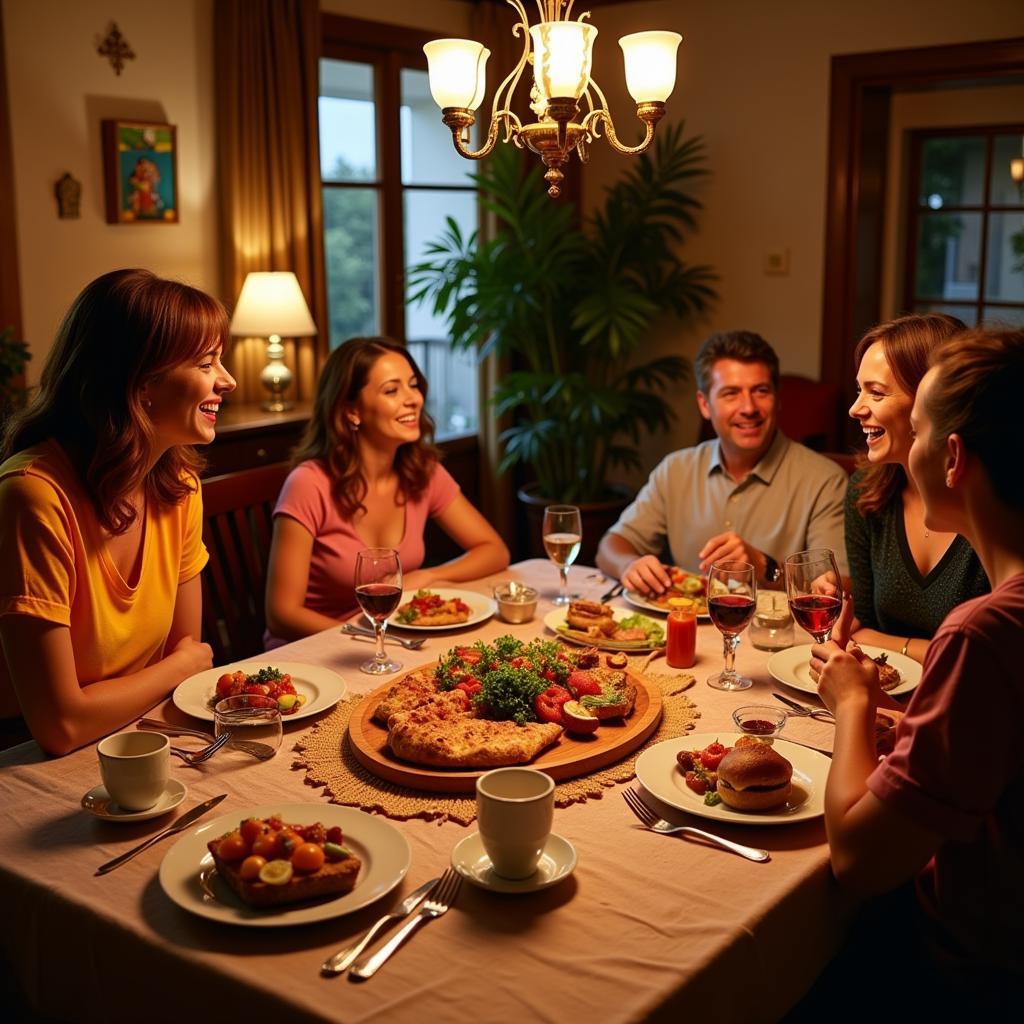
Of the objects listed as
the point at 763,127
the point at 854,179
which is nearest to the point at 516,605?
the point at 854,179

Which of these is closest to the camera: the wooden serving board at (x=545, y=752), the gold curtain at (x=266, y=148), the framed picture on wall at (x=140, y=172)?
the wooden serving board at (x=545, y=752)

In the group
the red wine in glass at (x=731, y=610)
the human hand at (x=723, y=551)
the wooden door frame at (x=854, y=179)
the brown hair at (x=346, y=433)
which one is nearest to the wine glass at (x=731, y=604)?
the red wine in glass at (x=731, y=610)

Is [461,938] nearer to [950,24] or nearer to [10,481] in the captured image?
[10,481]

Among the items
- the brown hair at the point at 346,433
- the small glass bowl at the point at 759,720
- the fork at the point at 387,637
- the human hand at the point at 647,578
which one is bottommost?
the fork at the point at 387,637

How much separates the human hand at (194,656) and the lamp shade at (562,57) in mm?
1072

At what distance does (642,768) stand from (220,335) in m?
1.02

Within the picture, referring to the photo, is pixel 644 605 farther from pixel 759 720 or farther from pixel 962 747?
pixel 962 747

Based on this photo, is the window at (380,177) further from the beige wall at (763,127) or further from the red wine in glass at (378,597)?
the red wine in glass at (378,597)

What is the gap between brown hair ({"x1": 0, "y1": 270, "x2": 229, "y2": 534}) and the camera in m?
1.88

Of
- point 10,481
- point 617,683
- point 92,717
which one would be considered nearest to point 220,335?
point 10,481

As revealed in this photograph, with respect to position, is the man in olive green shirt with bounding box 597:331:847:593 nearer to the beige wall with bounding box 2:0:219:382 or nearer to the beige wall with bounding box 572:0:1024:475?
the beige wall with bounding box 2:0:219:382

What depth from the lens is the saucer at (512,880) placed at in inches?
51.3

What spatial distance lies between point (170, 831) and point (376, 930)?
0.35 meters

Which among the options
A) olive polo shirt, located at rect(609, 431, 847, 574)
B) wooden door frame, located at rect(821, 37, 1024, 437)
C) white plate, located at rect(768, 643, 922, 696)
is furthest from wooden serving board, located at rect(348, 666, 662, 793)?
wooden door frame, located at rect(821, 37, 1024, 437)
